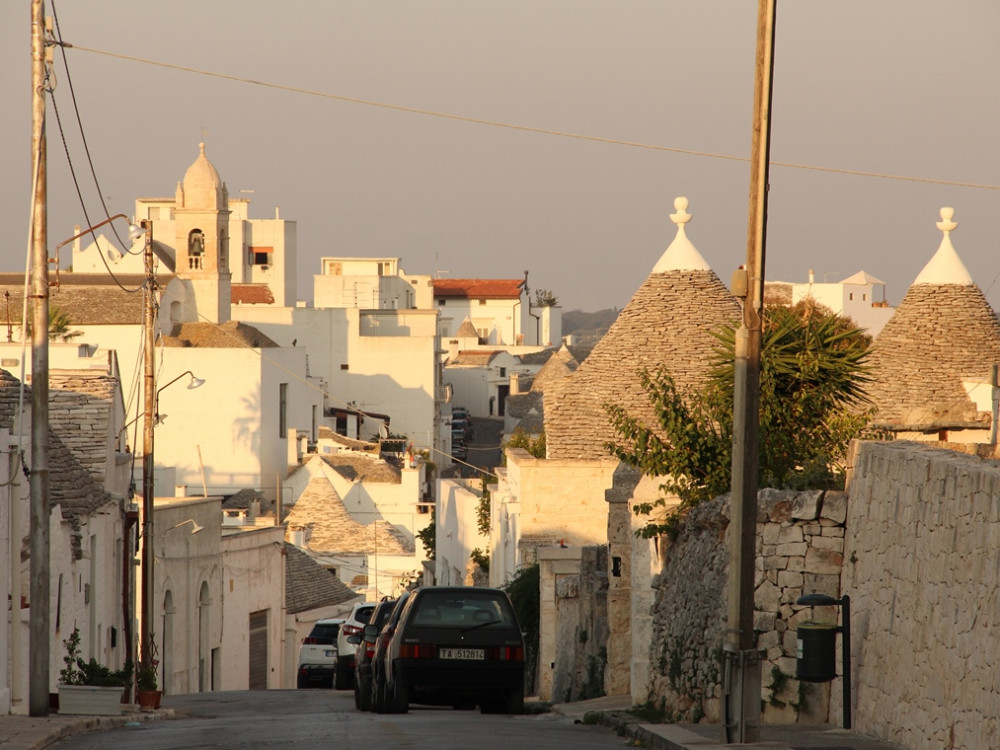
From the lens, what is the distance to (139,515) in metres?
33.7

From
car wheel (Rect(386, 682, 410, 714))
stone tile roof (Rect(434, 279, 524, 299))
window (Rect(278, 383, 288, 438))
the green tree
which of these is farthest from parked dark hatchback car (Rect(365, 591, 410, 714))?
stone tile roof (Rect(434, 279, 524, 299))

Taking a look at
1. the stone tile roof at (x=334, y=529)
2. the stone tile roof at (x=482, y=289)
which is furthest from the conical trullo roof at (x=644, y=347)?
the stone tile roof at (x=482, y=289)

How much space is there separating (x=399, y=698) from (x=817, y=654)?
587cm

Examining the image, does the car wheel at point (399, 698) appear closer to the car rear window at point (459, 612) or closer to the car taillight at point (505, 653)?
the car rear window at point (459, 612)

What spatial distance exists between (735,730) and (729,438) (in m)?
Answer: 6.75

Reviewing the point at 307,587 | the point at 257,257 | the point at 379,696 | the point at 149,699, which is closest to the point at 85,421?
the point at 149,699

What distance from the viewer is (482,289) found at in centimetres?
16538

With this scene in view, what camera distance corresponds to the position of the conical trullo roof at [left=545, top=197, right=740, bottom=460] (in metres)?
32.2

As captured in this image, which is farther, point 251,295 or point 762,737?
point 251,295

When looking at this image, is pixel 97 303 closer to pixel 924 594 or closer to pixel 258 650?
pixel 258 650

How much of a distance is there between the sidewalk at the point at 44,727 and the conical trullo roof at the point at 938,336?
60.6 ft

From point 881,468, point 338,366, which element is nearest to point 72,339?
point 338,366

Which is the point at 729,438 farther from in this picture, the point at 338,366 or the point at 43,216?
the point at 338,366

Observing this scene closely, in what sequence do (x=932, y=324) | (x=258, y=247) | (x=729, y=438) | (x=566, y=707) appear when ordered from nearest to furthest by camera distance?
(x=729, y=438) < (x=566, y=707) < (x=932, y=324) < (x=258, y=247)
